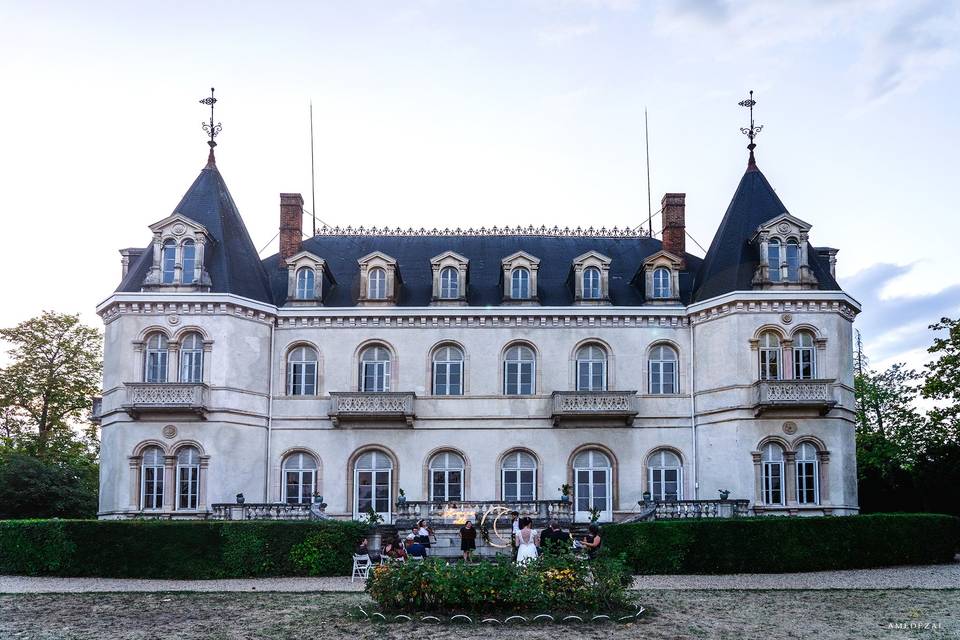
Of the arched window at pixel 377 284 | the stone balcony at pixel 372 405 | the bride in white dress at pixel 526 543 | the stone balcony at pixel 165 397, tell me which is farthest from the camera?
the arched window at pixel 377 284

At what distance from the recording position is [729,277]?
116 feet

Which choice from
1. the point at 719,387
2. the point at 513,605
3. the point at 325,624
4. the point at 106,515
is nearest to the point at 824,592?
the point at 513,605

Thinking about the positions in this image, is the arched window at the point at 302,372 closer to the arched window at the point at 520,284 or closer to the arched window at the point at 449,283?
the arched window at the point at 449,283

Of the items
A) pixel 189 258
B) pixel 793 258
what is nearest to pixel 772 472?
pixel 793 258

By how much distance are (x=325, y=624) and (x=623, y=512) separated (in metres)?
19.2

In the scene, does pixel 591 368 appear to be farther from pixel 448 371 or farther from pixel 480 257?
pixel 480 257

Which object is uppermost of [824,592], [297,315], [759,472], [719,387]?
[297,315]

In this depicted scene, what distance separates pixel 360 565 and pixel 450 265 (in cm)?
1282

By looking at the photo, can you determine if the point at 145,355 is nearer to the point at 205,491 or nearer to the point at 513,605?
the point at 205,491

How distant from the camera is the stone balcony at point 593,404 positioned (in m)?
35.2

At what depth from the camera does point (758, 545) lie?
2742 cm

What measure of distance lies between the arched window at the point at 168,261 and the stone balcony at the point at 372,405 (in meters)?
6.77

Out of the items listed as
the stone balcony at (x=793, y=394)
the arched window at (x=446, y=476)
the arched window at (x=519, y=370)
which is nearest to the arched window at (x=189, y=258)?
the arched window at (x=446, y=476)

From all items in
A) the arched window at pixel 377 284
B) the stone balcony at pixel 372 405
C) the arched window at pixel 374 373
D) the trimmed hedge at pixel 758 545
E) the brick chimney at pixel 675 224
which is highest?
the brick chimney at pixel 675 224
